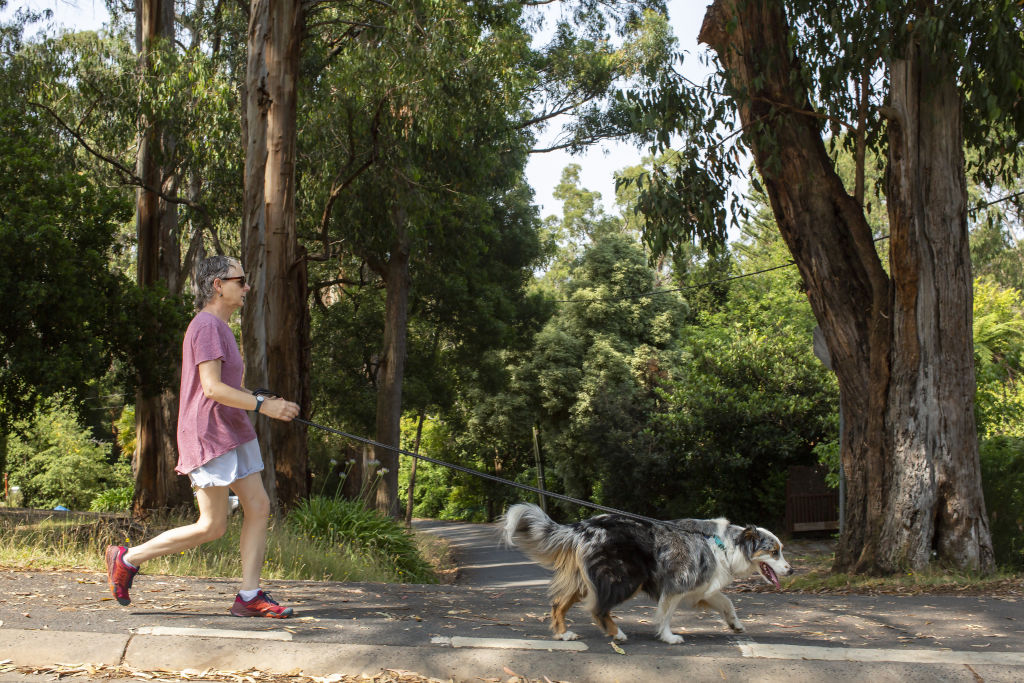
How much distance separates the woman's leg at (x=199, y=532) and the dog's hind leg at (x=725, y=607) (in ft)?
9.35

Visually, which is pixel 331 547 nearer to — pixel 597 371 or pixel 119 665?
pixel 119 665

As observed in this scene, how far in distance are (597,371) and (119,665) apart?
93.0 ft

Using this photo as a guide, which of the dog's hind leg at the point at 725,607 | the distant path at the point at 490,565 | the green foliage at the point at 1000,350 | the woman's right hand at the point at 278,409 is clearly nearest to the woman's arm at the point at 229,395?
the woman's right hand at the point at 278,409

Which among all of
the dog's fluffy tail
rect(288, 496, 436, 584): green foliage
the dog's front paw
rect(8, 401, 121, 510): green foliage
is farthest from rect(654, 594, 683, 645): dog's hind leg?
rect(8, 401, 121, 510): green foliage

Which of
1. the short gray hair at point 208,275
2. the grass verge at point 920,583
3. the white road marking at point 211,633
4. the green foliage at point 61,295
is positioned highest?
the green foliage at point 61,295

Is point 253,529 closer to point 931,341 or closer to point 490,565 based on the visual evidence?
point 931,341

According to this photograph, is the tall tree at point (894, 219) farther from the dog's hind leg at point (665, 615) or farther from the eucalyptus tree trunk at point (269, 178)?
the eucalyptus tree trunk at point (269, 178)

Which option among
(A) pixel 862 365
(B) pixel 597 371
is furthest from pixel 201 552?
(B) pixel 597 371

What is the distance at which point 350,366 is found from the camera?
93.6 feet

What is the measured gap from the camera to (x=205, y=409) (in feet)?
16.7

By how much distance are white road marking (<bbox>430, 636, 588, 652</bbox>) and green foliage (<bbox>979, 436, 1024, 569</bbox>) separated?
718 cm

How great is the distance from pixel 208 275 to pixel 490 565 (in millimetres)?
15617

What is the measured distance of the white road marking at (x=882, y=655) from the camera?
4.51 metres

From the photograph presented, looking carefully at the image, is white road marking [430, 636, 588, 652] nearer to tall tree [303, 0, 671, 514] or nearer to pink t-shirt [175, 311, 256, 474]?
pink t-shirt [175, 311, 256, 474]
